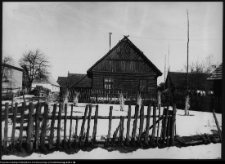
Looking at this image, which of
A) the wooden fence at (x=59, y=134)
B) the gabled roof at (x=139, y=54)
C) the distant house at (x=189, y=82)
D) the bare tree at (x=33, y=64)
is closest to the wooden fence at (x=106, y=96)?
the gabled roof at (x=139, y=54)

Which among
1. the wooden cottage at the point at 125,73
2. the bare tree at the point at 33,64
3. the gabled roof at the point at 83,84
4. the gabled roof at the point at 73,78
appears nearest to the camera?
the wooden cottage at the point at 125,73

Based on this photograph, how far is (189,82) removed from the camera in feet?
113

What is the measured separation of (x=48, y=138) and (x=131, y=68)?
55.1 feet

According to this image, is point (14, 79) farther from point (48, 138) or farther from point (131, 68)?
point (48, 138)

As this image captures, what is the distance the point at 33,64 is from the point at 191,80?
134ft

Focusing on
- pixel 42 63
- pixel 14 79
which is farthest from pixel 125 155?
pixel 42 63

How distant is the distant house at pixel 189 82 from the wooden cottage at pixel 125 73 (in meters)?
13.7

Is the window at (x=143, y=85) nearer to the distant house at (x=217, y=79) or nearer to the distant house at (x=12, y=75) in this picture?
the distant house at (x=217, y=79)

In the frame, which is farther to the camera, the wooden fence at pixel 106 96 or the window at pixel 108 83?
the window at pixel 108 83

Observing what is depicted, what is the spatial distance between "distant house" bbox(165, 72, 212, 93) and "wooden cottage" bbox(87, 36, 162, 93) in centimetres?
1366

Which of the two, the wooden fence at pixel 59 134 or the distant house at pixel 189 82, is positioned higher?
the distant house at pixel 189 82

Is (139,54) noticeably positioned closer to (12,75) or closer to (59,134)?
(59,134)

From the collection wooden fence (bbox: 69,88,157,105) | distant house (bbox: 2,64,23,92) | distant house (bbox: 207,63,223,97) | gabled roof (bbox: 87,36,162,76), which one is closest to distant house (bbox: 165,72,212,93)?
gabled roof (bbox: 87,36,162,76)

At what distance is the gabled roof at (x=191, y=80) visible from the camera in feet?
102
